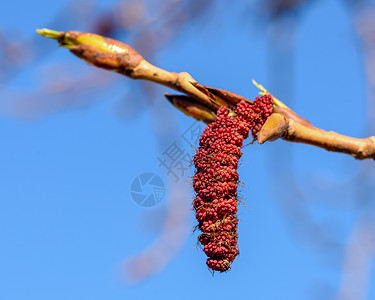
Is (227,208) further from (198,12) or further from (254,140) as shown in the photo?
(198,12)

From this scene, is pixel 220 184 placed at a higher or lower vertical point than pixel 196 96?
lower

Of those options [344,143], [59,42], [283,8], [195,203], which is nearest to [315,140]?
[344,143]

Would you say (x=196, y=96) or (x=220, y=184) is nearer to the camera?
(x=220, y=184)
